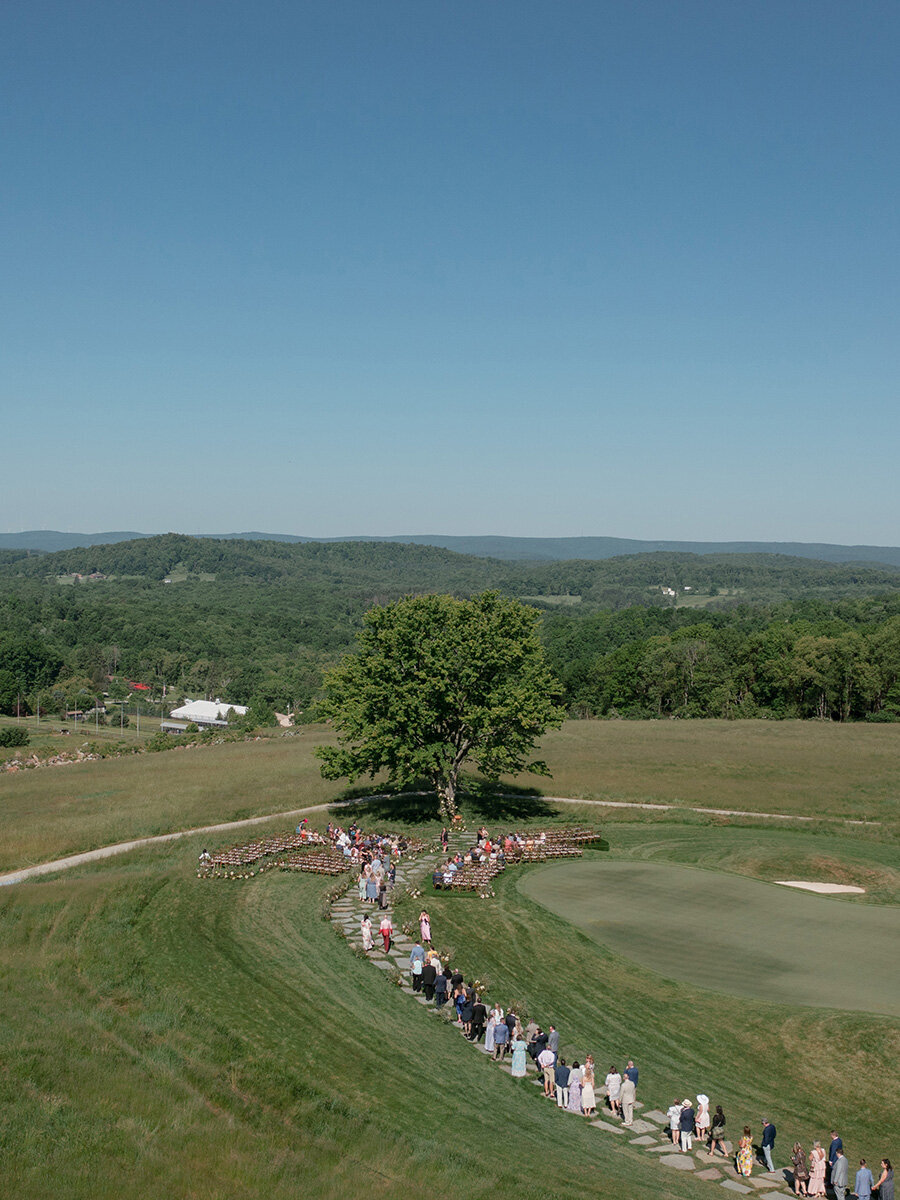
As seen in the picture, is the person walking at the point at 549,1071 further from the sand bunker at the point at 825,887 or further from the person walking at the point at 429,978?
the sand bunker at the point at 825,887

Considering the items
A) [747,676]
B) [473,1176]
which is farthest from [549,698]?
[747,676]

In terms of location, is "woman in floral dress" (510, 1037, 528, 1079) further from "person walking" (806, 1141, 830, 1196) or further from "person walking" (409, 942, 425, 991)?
"person walking" (806, 1141, 830, 1196)

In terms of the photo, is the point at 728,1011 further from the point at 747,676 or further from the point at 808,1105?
the point at 747,676

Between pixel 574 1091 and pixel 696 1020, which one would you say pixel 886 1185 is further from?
pixel 696 1020

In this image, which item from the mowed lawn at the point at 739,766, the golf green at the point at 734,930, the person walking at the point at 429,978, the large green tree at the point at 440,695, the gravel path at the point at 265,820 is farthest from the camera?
the mowed lawn at the point at 739,766

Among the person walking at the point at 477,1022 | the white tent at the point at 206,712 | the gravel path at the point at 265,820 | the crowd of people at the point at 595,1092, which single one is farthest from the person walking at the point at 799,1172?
the white tent at the point at 206,712

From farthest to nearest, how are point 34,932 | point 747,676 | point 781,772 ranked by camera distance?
point 747,676 → point 781,772 → point 34,932
